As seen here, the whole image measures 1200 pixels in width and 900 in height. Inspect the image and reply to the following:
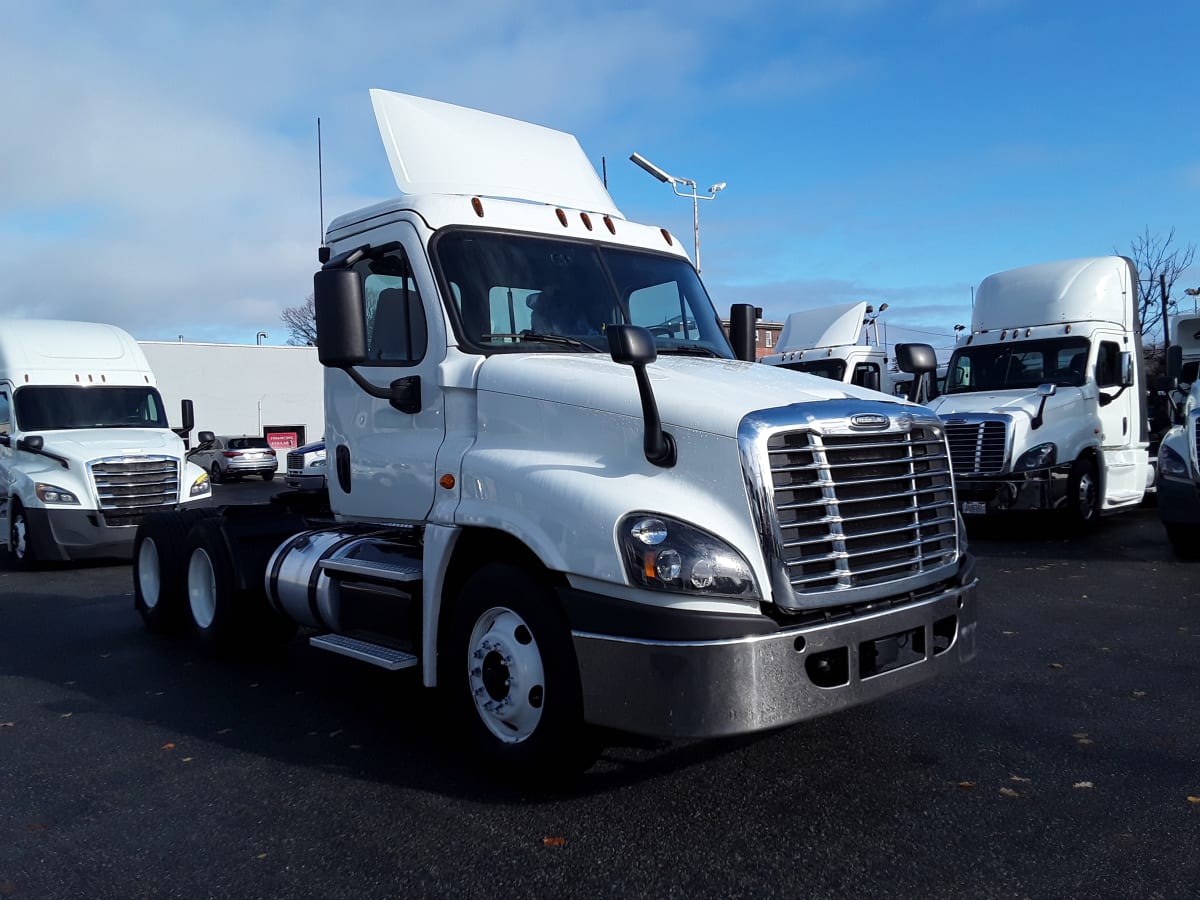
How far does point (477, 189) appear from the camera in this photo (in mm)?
6020

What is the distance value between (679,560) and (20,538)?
11.5 metres

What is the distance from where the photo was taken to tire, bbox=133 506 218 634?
26.0ft

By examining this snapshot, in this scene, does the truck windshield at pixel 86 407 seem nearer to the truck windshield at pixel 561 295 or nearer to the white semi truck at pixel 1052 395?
the truck windshield at pixel 561 295

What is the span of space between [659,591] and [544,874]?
1.11 metres

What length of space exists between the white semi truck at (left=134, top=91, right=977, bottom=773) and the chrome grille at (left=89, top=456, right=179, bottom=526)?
700cm

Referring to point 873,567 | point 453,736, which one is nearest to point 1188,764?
point 873,567

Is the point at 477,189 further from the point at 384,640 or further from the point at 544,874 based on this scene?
the point at 544,874

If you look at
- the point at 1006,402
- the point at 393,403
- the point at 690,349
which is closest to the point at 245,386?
the point at 1006,402

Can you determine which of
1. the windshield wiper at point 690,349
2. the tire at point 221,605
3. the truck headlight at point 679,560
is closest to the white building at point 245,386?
the tire at point 221,605

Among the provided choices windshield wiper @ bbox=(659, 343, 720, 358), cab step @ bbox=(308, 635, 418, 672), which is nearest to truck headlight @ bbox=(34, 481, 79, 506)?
cab step @ bbox=(308, 635, 418, 672)

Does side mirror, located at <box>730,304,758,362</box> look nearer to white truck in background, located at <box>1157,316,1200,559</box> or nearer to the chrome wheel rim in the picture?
the chrome wheel rim

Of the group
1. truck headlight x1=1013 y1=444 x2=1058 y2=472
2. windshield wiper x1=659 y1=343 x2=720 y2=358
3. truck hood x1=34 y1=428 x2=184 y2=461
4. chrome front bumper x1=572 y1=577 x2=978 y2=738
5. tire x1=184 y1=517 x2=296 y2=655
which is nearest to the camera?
chrome front bumper x1=572 y1=577 x2=978 y2=738

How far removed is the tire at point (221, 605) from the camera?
7.13 m

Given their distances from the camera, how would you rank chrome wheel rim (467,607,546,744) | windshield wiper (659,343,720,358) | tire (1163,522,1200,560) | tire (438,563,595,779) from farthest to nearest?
1. tire (1163,522,1200,560)
2. windshield wiper (659,343,720,358)
3. chrome wheel rim (467,607,546,744)
4. tire (438,563,595,779)
